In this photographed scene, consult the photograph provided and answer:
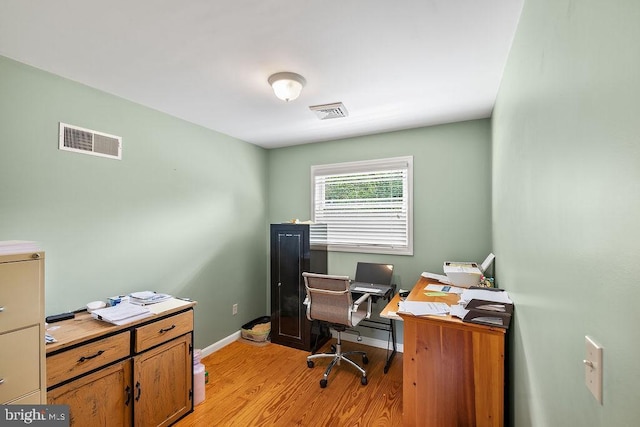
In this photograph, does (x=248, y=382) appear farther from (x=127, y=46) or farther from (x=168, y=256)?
(x=127, y=46)

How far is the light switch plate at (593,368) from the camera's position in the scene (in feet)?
2.02

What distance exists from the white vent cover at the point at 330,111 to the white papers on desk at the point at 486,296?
1.78 metres

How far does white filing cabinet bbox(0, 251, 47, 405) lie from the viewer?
1315mm

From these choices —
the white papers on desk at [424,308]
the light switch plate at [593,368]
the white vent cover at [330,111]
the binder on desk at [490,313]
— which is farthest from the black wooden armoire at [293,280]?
the light switch plate at [593,368]

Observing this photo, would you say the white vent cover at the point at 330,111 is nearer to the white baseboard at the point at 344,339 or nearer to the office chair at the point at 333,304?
the office chair at the point at 333,304

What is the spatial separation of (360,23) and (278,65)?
623 millimetres

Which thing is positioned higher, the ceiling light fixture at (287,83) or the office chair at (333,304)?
→ the ceiling light fixture at (287,83)

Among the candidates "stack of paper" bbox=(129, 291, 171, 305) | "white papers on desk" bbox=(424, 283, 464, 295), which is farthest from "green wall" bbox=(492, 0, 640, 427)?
"stack of paper" bbox=(129, 291, 171, 305)

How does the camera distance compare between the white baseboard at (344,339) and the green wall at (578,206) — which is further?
the white baseboard at (344,339)

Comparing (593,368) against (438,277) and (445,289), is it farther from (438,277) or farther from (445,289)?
(438,277)

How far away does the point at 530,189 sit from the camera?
1.23 m

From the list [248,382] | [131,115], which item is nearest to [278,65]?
[131,115]

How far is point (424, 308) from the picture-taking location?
1.88 meters

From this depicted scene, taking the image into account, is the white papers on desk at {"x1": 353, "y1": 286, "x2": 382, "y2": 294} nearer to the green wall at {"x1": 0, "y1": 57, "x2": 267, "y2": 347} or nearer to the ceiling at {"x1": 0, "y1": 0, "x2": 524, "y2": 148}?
the green wall at {"x1": 0, "y1": 57, "x2": 267, "y2": 347}
